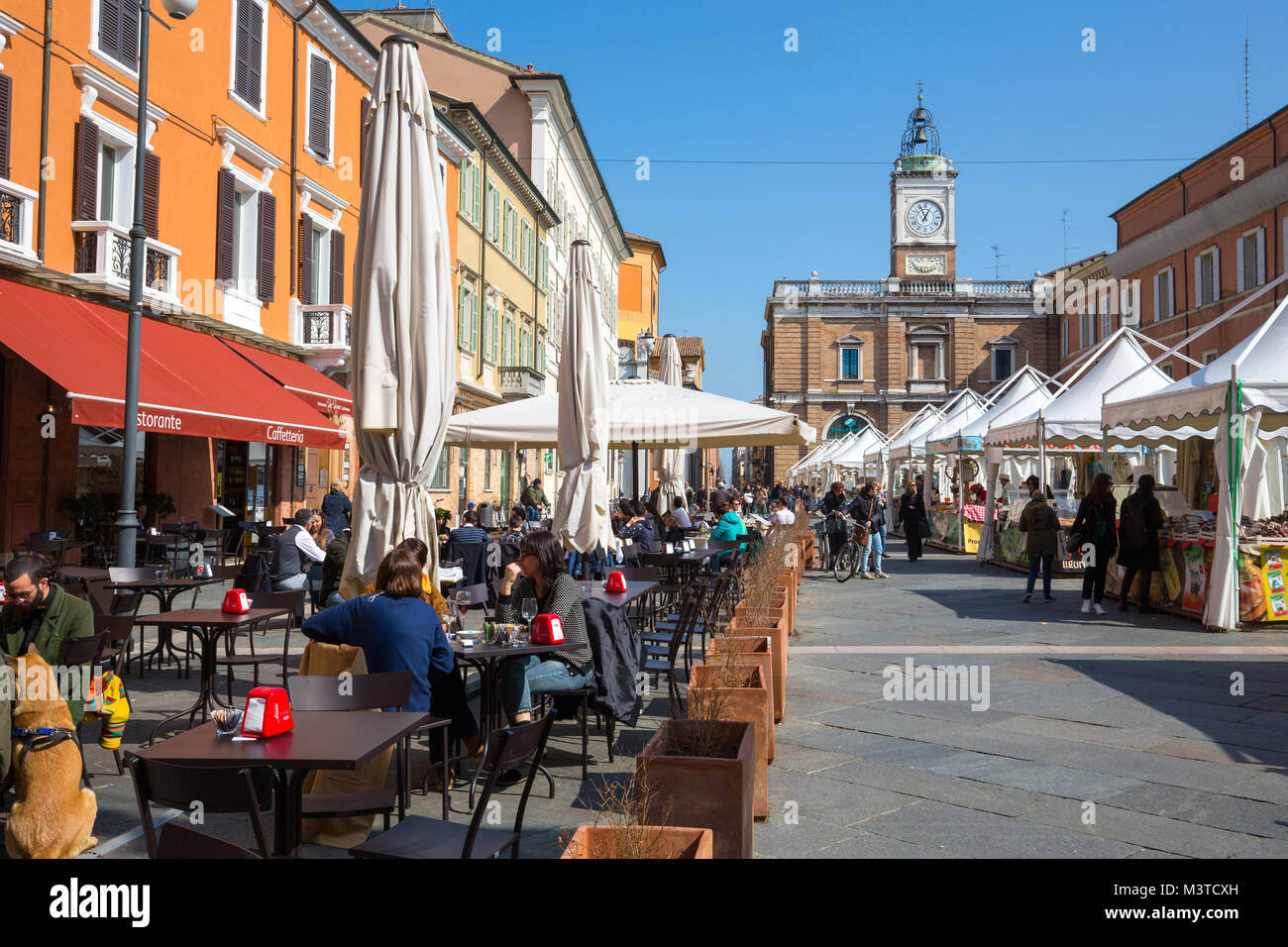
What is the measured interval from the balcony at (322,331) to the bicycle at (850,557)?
9518 millimetres

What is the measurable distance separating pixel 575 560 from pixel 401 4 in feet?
103

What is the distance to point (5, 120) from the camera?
11969mm

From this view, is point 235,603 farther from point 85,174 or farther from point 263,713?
point 85,174

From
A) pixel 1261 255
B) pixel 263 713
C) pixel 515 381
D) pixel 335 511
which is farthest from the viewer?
pixel 515 381

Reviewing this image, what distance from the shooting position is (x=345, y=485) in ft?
67.9

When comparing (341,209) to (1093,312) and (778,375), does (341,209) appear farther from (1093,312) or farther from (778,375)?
(778,375)

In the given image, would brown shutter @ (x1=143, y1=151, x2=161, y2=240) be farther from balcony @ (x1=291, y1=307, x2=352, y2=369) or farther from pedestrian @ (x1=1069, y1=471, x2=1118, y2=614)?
pedestrian @ (x1=1069, y1=471, x2=1118, y2=614)

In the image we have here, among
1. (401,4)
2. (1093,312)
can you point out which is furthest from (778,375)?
(401,4)

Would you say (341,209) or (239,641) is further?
(341,209)

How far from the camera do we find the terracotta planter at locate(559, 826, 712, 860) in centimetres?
286

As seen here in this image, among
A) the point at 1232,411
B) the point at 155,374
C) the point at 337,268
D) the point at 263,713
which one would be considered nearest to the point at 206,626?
the point at 263,713

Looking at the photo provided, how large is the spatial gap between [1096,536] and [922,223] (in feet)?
177

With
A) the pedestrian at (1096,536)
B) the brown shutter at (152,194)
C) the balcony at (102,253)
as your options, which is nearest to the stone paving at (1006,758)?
the pedestrian at (1096,536)

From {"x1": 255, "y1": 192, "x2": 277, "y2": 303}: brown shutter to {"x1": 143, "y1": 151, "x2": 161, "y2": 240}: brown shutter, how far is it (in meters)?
2.92
